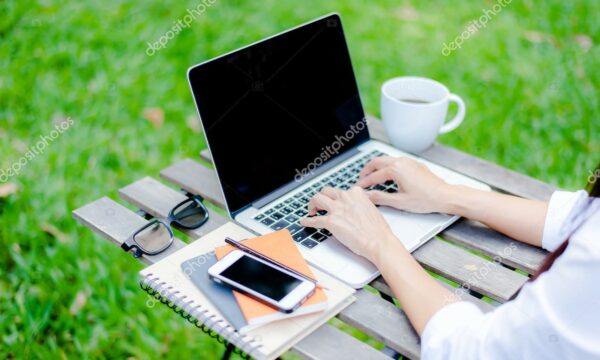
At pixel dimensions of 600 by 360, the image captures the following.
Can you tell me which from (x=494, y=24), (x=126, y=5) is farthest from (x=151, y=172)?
(x=494, y=24)

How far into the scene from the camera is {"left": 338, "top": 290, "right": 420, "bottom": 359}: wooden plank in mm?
1083

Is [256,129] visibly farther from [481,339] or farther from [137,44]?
[137,44]

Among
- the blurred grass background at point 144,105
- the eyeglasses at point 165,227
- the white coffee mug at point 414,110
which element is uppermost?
the white coffee mug at point 414,110

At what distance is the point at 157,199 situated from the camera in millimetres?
1482

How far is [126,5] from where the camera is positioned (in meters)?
3.43

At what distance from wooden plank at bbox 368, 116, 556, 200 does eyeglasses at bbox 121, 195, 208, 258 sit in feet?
A: 1.94

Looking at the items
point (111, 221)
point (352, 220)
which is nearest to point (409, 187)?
point (352, 220)

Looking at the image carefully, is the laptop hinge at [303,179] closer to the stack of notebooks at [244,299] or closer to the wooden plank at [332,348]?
the stack of notebooks at [244,299]

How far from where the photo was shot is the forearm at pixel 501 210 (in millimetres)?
1322

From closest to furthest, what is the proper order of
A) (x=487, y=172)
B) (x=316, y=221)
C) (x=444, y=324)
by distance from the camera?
(x=444, y=324) → (x=316, y=221) → (x=487, y=172)
